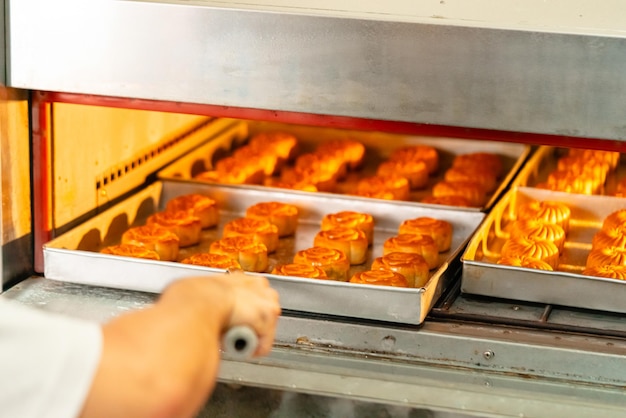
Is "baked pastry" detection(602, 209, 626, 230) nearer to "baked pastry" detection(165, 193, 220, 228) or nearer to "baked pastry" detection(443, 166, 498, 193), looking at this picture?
"baked pastry" detection(443, 166, 498, 193)

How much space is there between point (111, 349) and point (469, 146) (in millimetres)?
2754

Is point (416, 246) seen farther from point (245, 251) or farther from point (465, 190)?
point (465, 190)

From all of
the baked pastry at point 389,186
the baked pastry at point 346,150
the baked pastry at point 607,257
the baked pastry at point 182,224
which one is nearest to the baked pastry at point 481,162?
the baked pastry at point 389,186

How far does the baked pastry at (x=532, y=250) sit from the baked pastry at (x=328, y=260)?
1.46ft

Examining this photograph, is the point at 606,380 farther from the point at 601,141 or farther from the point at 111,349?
the point at 111,349

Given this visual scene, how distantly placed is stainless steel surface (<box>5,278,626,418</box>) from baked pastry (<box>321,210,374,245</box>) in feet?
2.18

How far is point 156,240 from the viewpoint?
2771 millimetres

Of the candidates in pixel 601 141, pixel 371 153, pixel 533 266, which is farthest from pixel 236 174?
pixel 601 141

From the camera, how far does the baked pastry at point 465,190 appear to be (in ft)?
10.8

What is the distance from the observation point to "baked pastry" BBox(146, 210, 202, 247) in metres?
2.90

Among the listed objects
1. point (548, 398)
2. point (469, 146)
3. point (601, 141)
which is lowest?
point (548, 398)

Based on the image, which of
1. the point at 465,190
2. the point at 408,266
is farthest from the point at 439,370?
the point at 465,190

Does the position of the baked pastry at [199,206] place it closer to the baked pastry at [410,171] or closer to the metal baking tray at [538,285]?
the baked pastry at [410,171]

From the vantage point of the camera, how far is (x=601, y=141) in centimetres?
212
